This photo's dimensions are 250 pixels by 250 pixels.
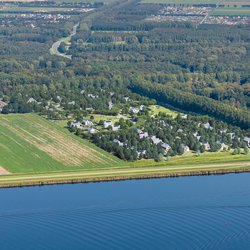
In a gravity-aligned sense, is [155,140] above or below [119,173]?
below

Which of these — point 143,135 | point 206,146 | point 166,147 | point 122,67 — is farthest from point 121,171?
point 122,67

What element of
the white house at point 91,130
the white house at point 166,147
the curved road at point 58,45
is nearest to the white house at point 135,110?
the white house at point 91,130

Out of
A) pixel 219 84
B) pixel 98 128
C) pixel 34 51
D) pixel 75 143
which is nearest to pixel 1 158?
pixel 75 143

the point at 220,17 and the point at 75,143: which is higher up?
the point at 75,143

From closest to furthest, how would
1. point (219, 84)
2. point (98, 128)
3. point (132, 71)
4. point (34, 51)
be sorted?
point (98, 128) → point (219, 84) → point (132, 71) → point (34, 51)

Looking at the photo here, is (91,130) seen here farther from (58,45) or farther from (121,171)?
(58,45)

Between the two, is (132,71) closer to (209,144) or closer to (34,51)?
(34,51)

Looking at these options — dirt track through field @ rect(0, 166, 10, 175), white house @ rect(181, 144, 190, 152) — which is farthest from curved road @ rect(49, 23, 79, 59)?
dirt track through field @ rect(0, 166, 10, 175)
